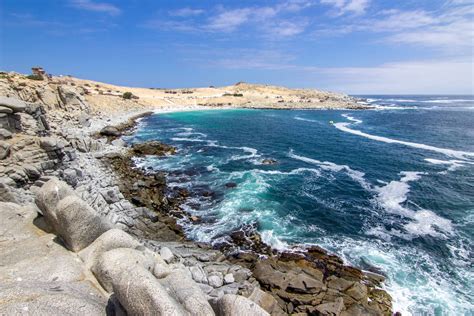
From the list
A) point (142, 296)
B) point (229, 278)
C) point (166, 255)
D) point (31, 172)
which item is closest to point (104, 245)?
point (142, 296)

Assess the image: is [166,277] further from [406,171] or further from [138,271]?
[406,171]

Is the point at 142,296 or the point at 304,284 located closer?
the point at 142,296

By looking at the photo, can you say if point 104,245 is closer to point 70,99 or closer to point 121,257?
point 121,257

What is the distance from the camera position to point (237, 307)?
911 centimetres

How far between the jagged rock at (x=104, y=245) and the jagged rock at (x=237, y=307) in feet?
16.4

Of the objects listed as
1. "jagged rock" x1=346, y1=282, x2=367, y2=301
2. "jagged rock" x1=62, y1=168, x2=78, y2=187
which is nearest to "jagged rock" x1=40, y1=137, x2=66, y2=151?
"jagged rock" x1=62, y1=168, x2=78, y2=187

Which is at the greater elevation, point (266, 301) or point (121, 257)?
point (121, 257)

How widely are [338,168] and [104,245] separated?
118ft

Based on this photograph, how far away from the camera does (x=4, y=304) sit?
812 cm

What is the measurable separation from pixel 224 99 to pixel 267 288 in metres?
143

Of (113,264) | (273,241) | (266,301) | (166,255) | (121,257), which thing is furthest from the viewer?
(273,241)

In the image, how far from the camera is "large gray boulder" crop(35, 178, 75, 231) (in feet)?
42.0

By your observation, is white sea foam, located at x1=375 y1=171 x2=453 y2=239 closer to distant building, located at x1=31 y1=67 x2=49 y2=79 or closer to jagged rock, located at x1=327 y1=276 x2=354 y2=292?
jagged rock, located at x1=327 y1=276 x2=354 y2=292

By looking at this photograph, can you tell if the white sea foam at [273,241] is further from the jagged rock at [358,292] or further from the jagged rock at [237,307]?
the jagged rock at [237,307]
